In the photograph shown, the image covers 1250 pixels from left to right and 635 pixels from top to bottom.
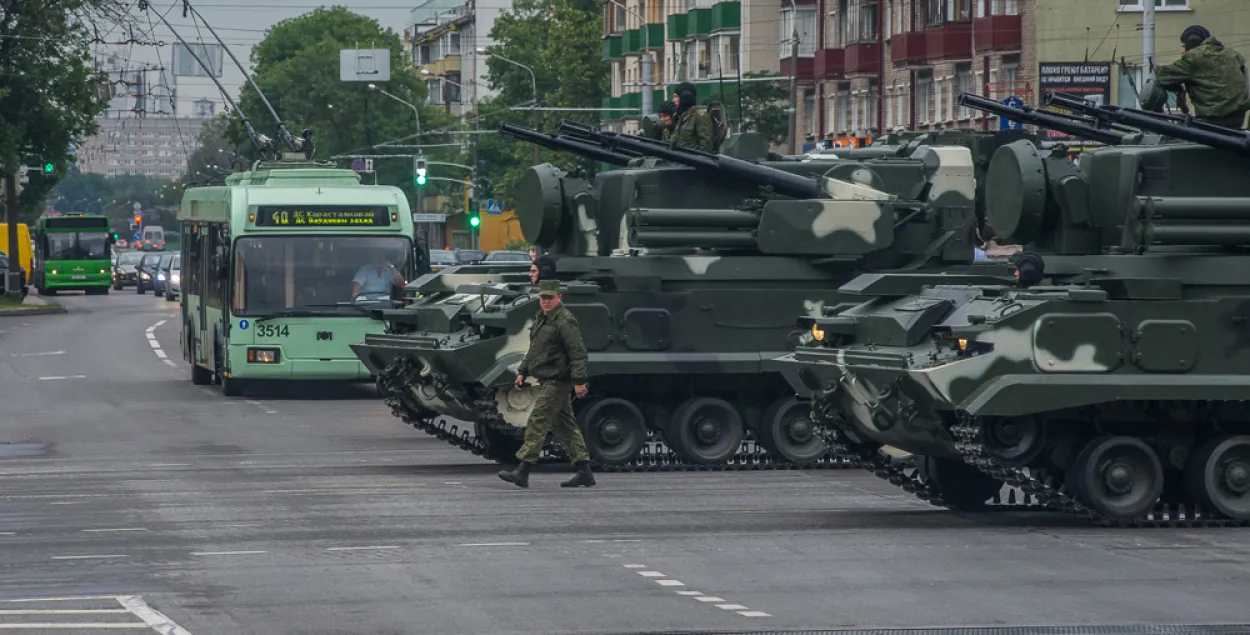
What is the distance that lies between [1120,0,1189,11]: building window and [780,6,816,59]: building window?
635 inches

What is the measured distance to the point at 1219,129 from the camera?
13984mm

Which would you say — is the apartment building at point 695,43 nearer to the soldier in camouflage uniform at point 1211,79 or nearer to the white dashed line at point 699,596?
the soldier in camouflage uniform at point 1211,79

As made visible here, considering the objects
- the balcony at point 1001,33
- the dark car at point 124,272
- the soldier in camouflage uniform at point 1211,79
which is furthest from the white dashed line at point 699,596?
the dark car at point 124,272

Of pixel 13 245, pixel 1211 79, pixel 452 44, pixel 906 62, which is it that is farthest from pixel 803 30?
pixel 452 44

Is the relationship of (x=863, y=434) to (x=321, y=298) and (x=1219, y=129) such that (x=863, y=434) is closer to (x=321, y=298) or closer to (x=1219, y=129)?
(x=1219, y=129)

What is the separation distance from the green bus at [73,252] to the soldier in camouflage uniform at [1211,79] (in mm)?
62007

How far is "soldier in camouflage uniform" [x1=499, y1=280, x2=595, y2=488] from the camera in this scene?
51.7 feet

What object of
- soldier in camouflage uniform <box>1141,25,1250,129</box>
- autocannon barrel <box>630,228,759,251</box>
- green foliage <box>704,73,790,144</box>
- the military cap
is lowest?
the military cap

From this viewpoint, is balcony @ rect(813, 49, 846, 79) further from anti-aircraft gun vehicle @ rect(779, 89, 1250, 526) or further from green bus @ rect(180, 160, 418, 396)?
anti-aircraft gun vehicle @ rect(779, 89, 1250, 526)

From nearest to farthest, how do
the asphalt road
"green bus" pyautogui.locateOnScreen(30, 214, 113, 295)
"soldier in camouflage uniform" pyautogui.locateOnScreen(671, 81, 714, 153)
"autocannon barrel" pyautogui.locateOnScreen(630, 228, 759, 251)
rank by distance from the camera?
1. the asphalt road
2. "autocannon barrel" pyautogui.locateOnScreen(630, 228, 759, 251)
3. "soldier in camouflage uniform" pyautogui.locateOnScreen(671, 81, 714, 153)
4. "green bus" pyautogui.locateOnScreen(30, 214, 113, 295)

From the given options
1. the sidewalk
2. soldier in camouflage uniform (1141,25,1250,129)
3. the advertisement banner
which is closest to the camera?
soldier in camouflage uniform (1141,25,1250,129)

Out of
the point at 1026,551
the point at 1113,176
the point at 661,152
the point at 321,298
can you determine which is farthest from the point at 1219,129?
the point at 321,298

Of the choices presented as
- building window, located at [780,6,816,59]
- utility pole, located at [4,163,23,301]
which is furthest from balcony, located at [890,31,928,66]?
utility pole, located at [4,163,23,301]

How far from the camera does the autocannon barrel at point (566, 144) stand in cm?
1841
